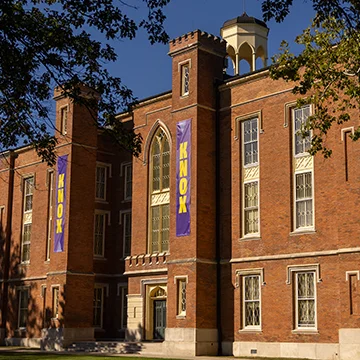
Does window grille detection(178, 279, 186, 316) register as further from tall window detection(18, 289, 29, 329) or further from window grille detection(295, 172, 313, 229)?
tall window detection(18, 289, 29, 329)

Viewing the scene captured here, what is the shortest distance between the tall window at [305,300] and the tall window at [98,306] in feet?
44.0

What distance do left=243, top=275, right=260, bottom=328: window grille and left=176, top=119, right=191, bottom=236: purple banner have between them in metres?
3.34

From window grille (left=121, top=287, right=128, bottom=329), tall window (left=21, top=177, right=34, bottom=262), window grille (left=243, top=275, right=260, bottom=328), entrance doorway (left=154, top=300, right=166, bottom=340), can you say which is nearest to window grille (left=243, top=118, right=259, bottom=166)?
window grille (left=243, top=275, right=260, bottom=328)

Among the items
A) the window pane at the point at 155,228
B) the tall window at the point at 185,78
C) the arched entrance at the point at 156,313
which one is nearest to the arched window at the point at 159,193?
the window pane at the point at 155,228

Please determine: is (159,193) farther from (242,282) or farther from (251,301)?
(251,301)

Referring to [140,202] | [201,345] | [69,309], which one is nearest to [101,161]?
[140,202]

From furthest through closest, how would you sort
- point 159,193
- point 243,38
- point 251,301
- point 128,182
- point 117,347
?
point 243,38 → point 128,182 → point 159,193 → point 117,347 → point 251,301

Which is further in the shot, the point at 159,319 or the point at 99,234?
the point at 99,234

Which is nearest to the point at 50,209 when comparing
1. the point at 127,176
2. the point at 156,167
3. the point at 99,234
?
the point at 99,234

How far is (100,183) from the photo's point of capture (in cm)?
3850

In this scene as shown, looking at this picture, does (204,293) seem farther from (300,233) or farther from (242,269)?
(300,233)

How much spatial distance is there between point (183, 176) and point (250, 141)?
10.9 feet

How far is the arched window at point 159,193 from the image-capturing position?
1314 inches

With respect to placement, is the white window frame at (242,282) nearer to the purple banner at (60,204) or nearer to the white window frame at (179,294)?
the white window frame at (179,294)
